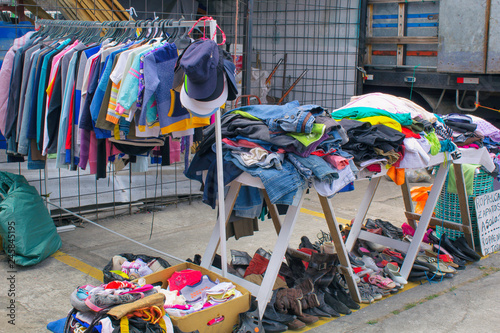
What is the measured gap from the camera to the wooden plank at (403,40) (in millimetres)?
7832

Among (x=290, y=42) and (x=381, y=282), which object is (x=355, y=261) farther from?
(x=290, y=42)

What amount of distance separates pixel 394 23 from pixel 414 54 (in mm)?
597

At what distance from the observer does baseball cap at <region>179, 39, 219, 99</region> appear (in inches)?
115

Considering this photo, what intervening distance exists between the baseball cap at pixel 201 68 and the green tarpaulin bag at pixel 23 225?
94.2 inches

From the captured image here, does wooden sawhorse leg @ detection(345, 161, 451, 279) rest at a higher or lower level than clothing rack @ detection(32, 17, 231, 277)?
lower

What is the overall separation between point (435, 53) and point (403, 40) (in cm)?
56

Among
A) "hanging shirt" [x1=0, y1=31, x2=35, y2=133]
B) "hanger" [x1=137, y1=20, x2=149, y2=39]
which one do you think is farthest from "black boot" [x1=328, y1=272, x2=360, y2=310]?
"hanging shirt" [x1=0, y1=31, x2=35, y2=133]

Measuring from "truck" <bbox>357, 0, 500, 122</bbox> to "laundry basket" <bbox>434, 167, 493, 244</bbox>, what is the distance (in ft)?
8.48

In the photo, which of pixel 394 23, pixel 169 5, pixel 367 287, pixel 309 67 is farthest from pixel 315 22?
pixel 367 287

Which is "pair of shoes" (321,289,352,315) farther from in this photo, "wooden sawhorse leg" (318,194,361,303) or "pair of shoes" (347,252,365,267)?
"pair of shoes" (347,252,365,267)

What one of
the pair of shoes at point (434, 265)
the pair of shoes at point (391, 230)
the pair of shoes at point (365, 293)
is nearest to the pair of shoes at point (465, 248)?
the pair of shoes at point (434, 265)

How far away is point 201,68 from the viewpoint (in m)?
2.93

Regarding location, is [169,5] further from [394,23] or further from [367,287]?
[367,287]

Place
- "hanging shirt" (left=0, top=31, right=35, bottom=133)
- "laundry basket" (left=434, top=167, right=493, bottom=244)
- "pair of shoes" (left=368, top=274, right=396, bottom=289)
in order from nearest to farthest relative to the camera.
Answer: "pair of shoes" (left=368, top=274, right=396, bottom=289) < "hanging shirt" (left=0, top=31, right=35, bottom=133) < "laundry basket" (left=434, top=167, right=493, bottom=244)
